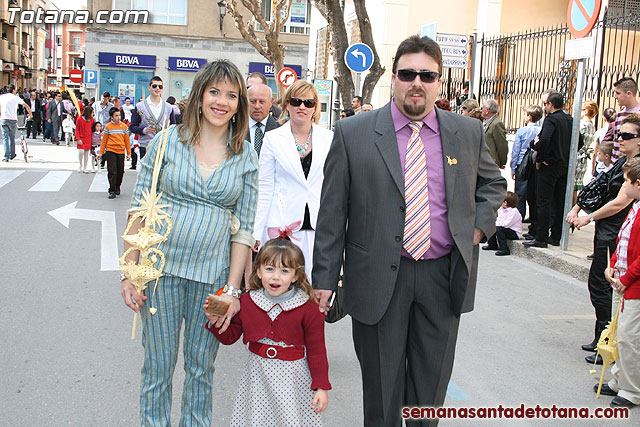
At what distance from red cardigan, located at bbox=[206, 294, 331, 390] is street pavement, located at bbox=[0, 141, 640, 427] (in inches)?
38.9

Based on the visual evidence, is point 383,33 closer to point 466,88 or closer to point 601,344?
point 466,88

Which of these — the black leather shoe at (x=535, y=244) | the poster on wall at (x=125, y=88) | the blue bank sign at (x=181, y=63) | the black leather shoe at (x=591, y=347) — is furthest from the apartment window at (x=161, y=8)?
the black leather shoe at (x=591, y=347)

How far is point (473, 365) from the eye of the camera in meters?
5.19

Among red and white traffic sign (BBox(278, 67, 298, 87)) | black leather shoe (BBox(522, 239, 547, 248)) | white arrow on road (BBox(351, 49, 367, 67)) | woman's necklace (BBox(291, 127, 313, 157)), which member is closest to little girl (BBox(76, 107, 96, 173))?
red and white traffic sign (BBox(278, 67, 298, 87))

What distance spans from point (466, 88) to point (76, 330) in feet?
40.9

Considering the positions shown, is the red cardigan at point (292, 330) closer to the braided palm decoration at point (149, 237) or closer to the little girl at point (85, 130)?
the braided palm decoration at point (149, 237)

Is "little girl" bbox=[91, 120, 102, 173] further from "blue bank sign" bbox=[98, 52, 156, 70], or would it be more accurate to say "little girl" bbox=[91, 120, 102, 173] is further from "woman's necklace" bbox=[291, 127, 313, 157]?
"blue bank sign" bbox=[98, 52, 156, 70]

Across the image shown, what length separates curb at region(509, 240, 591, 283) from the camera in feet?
27.0

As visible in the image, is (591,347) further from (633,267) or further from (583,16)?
(583,16)

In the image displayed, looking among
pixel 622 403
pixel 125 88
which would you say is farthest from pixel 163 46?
pixel 622 403

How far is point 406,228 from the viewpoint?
3.24 metres

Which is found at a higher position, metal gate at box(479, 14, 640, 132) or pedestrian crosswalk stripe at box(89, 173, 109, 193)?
metal gate at box(479, 14, 640, 132)

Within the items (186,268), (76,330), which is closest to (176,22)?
(76,330)

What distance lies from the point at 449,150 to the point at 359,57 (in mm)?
11118
